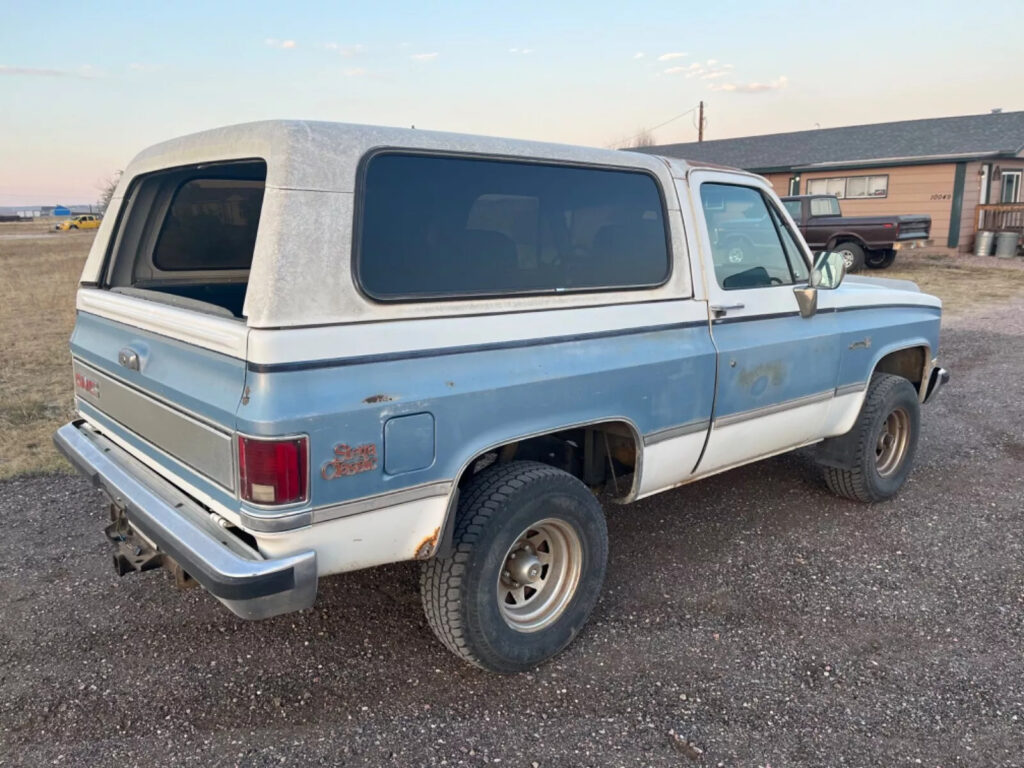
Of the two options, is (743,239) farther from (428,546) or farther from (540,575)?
(428,546)

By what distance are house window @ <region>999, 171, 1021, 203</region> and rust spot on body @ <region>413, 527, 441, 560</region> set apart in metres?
26.1

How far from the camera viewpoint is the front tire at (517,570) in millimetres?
2873

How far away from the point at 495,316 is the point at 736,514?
260cm

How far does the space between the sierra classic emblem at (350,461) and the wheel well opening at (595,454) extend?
892 millimetres

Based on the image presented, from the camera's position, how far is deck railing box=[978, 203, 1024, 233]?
22.3m

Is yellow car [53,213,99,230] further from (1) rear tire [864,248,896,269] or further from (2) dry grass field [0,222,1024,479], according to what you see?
(1) rear tire [864,248,896,269]

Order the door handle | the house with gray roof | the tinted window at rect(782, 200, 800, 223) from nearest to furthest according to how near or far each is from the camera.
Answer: the door handle, the tinted window at rect(782, 200, 800, 223), the house with gray roof

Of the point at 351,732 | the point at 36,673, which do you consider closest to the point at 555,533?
the point at 351,732

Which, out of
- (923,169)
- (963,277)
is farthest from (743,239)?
(923,169)

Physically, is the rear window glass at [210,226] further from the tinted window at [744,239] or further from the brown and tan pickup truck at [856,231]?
the brown and tan pickup truck at [856,231]

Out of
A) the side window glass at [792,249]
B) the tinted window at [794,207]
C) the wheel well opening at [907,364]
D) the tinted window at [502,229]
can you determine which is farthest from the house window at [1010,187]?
the tinted window at [502,229]

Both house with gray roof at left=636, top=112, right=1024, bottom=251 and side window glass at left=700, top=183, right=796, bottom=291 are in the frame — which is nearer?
side window glass at left=700, top=183, right=796, bottom=291

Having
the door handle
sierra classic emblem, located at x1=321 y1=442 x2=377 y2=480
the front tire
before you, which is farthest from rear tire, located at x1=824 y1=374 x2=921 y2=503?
sierra classic emblem, located at x1=321 y1=442 x2=377 y2=480

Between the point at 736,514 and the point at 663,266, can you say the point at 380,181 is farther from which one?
the point at 736,514
